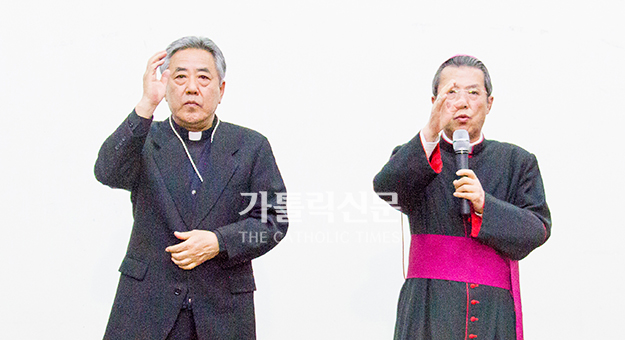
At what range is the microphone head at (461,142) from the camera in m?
Result: 2.43

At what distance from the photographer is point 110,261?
3496 millimetres

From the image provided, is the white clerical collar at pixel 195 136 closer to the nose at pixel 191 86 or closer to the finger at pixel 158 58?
the nose at pixel 191 86

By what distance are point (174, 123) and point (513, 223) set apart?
1336mm

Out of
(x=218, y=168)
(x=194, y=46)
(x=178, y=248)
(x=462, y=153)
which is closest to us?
(x=178, y=248)

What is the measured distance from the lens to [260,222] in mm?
2441

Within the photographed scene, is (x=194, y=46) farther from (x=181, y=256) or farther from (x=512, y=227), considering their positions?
(x=512, y=227)

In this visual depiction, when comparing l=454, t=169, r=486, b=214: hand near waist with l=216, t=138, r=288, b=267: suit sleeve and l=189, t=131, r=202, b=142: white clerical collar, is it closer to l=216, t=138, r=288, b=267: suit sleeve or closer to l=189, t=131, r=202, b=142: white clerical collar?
l=216, t=138, r=288, b=267: suit sleeve

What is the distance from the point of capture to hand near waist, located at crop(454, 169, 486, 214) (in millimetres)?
2344

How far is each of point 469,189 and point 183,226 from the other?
102 centimetres

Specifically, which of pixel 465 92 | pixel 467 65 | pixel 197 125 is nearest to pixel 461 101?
pixel 465 92

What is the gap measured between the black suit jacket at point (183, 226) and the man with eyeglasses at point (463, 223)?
1.57 ft

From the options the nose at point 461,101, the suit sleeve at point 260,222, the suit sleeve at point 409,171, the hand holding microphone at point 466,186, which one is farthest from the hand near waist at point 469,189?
the suit sleeve at point 260,222

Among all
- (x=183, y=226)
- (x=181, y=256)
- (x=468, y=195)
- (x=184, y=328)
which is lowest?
(x=184, y=328)

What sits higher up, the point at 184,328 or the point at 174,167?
the point at 174,167
